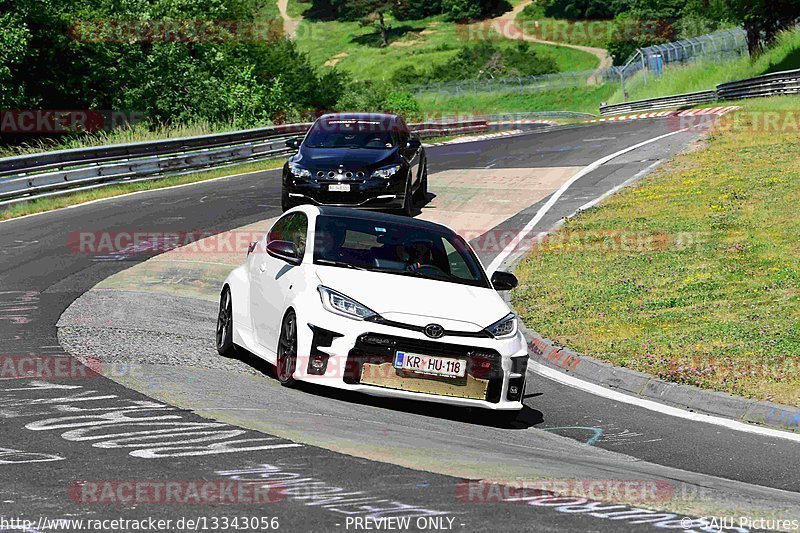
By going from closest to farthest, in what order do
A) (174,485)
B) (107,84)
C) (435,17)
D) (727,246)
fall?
(174,485)
(727,246)
(107,84)
(435,17)

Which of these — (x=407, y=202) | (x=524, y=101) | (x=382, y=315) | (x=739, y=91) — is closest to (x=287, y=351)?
(x=382, y=315)

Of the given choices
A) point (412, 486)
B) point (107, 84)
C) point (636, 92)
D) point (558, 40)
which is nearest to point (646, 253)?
point (412, 486)

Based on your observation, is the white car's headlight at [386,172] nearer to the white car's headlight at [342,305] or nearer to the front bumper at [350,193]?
the front bumper at [350,193]

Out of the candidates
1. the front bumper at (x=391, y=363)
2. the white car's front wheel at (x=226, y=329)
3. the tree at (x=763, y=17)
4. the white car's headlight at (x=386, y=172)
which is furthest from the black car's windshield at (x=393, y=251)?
the tree at (x=763, y=17)

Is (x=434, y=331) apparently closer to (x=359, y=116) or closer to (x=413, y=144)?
(x=413, y=144)

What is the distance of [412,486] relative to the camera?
20.5 ft

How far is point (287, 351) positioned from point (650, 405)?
323cm

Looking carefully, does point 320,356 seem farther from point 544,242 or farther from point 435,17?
point 435,17

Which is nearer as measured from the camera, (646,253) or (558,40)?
(646,253)

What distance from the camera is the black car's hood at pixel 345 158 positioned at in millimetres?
20609

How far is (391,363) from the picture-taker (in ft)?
29.5

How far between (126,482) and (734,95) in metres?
48.5

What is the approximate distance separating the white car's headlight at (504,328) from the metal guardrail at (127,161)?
16927mm

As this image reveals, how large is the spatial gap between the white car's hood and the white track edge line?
1565 mm
